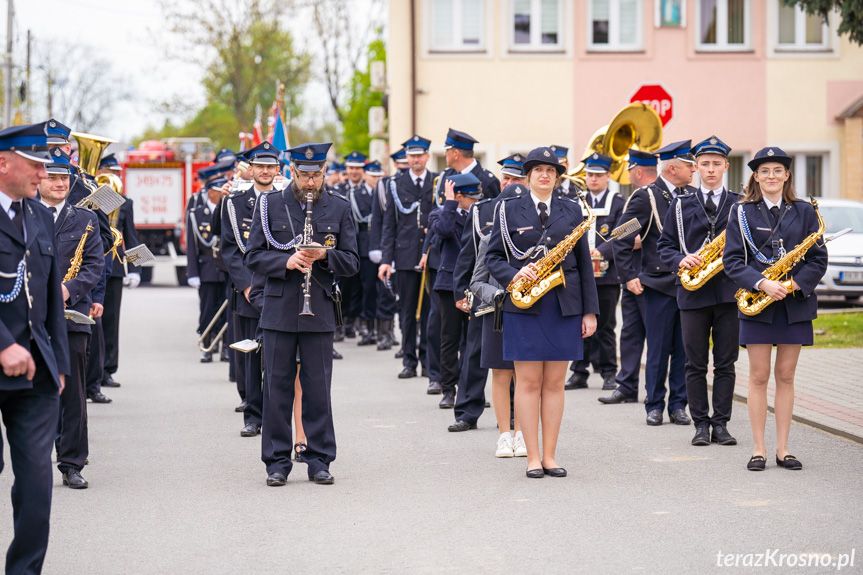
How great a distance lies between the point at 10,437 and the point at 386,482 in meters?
3.00

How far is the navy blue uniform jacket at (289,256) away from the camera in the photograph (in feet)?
25.8

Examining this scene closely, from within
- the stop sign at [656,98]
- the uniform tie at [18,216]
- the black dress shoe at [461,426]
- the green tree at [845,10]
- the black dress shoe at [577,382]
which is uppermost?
the green tree at [845,10]

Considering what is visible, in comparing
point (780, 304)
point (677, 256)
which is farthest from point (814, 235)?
point (677, 256)

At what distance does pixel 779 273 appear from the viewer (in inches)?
320

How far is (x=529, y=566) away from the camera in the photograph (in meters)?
5.87

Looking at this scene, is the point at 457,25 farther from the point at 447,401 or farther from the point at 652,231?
the point at 652,231

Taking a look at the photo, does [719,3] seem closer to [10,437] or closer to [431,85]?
[431,85]

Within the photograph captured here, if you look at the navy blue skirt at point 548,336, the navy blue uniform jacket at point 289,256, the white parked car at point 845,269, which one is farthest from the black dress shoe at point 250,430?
the white parked car at point 845,269

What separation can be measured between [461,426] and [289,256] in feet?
8.94

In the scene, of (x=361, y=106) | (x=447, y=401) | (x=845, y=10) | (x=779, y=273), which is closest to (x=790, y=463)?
(x=779, y=273)

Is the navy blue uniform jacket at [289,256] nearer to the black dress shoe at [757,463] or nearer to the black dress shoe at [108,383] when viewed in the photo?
the black dress shoe at [757,463]

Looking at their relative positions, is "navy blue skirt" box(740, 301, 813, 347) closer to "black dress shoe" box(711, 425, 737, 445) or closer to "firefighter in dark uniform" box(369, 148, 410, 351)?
"black dress shoe" box(711, 425, 737, 445)

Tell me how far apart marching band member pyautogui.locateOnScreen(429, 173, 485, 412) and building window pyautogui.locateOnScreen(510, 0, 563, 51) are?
53.5 feet

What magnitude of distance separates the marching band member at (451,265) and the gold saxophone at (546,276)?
2.17 m
